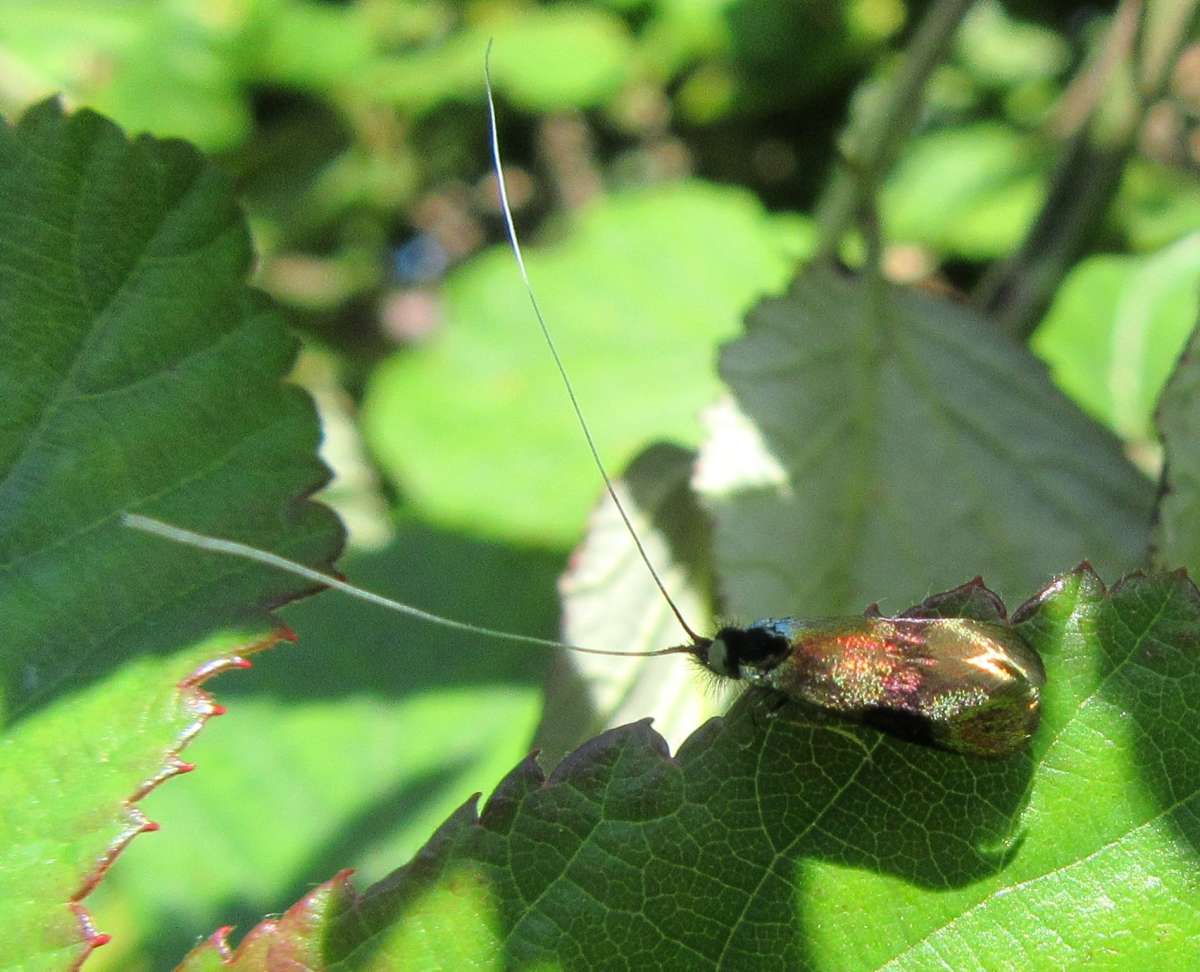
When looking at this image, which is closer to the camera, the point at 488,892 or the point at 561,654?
the point at 488,892

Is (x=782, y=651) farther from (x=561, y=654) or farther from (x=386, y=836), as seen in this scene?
(x=386, y=836)

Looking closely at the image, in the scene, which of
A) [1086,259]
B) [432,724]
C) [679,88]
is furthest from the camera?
[679,88]

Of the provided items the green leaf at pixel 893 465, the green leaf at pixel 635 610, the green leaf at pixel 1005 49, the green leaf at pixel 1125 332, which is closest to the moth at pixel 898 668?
the green leaf at pixel 635 610

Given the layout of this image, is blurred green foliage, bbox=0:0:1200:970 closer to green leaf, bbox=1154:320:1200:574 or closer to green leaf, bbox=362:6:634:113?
green leaf, bbox=362:6:634:113

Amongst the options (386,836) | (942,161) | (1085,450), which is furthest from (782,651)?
(942,161)

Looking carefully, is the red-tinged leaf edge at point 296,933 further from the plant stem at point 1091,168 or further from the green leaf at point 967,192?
the green leaf at point 967,192

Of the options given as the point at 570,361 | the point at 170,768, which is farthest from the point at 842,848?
the point at 570,361
